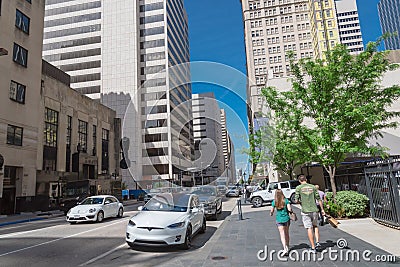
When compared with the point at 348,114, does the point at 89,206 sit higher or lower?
lower

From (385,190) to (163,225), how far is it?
776 cm

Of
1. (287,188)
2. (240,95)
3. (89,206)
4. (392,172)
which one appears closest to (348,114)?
(392,172)

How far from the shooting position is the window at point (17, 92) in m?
24.8

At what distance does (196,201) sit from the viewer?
10680mm

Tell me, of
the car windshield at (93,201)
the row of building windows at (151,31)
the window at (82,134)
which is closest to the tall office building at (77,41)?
the row of building windows at (151,31)

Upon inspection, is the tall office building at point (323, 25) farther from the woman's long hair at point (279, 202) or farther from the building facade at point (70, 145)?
the woman's long hair at point (279, 202)

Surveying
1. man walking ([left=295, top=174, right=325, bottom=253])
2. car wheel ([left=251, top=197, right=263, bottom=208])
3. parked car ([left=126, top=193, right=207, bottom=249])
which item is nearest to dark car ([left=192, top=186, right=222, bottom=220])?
parked car ([left=126, top=193, right=207, bottom=249])

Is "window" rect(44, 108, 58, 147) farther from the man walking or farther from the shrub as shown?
the man walking

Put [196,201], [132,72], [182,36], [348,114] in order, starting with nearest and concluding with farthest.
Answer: [196,201], [348,114], [132,72], [182,36]

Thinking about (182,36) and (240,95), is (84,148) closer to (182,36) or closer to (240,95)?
(240,95)

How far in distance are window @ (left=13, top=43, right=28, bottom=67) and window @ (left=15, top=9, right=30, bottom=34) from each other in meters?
1.90

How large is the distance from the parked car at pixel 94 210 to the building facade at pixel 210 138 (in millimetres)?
6007

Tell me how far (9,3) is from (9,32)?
2.71m

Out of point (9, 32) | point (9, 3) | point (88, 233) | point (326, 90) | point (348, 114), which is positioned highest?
point (9, 3)
